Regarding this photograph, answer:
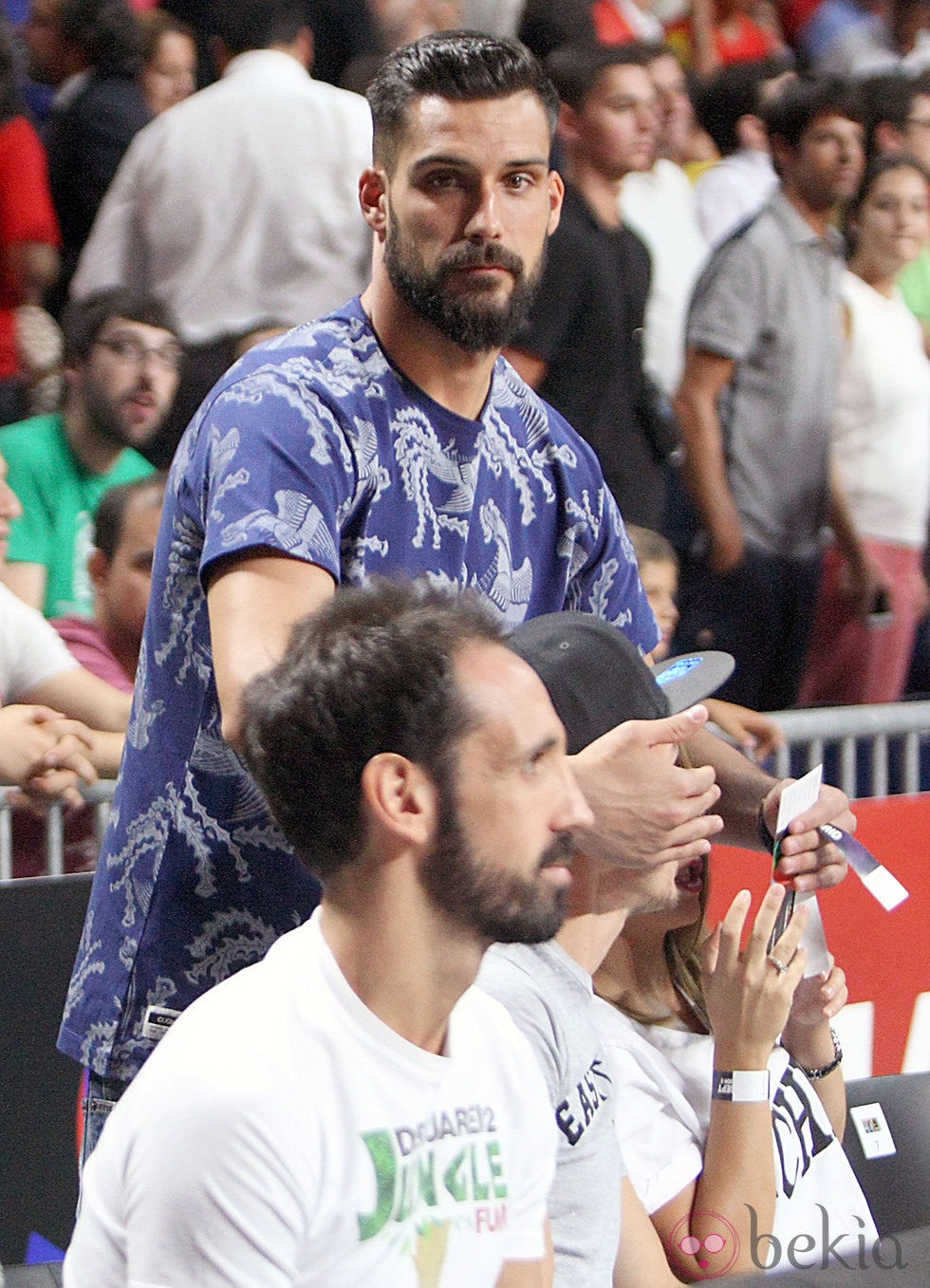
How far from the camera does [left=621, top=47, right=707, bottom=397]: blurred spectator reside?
539 cm

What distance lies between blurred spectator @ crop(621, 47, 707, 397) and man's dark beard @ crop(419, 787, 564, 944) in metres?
3.69

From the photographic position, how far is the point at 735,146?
620cm

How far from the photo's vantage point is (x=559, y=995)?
6.63ft

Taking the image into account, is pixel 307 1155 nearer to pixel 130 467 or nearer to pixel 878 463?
pixel 130 467

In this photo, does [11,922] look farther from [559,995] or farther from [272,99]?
[272,99]

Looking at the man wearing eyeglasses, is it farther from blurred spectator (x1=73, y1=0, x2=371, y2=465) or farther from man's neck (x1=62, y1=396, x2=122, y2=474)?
blurred spectator (x1=73, y1=0, x2=371, y2=465)

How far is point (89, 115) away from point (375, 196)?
298 cm

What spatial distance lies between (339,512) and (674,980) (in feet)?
3.39

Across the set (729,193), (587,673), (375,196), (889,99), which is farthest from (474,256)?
(889,99)

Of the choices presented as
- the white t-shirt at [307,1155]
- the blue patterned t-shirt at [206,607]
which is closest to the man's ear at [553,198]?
the blue patterned t-shirt at [206,607]

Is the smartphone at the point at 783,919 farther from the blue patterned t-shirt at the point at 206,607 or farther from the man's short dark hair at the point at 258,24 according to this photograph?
the man's short dark hair at the point at 258,24

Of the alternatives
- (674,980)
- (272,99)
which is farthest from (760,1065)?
(272,99)

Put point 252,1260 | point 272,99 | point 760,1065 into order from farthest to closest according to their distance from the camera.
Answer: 1. point 272,99
2. point 760,1065
3. point 252,1260

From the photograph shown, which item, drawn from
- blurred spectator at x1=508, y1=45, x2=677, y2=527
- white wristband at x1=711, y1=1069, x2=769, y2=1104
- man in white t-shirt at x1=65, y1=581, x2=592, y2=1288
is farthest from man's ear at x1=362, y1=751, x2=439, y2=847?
blurred spectator at x1=508, y1=45, x2=677, y2=527
